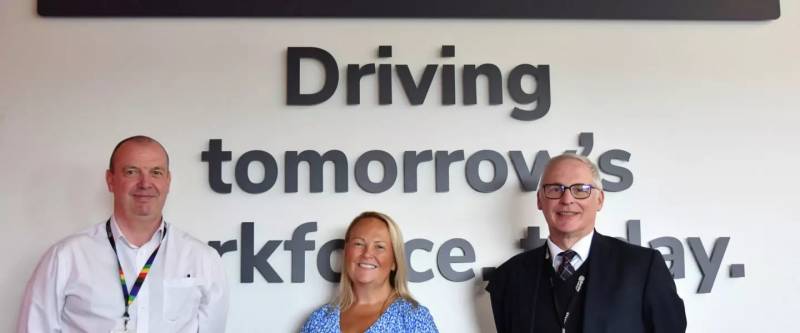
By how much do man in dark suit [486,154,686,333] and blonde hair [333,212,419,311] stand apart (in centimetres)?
44

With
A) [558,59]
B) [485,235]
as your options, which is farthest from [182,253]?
[558,59]

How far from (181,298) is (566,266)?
1.43 m

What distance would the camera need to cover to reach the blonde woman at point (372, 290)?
269cm

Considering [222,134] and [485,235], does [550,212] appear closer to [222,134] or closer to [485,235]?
[485,235]

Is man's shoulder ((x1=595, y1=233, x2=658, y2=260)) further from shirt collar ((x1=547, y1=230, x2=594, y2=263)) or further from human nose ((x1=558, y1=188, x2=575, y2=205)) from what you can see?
human nose ((x1=558, y1=188, x2=575, y2=205))

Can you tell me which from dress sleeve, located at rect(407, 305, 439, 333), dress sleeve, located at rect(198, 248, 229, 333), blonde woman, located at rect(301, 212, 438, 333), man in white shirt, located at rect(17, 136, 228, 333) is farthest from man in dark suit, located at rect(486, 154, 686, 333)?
man in white shirt, located at rect(17, 136, 228, 333)

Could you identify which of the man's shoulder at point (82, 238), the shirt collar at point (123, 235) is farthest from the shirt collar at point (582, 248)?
the man's shoulder at point (82, 238)

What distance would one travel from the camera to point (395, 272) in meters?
2.85

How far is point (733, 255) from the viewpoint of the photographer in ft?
9.90

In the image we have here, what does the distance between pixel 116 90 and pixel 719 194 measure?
2.76m

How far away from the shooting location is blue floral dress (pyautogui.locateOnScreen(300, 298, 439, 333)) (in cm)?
266

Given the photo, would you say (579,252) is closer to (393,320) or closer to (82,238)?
(393,320)

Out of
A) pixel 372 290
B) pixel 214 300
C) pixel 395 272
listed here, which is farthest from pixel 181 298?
pixel 395 272

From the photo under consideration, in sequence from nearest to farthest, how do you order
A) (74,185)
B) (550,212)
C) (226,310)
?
1. (550,212)
2. (226,310)
3. (74,185)
